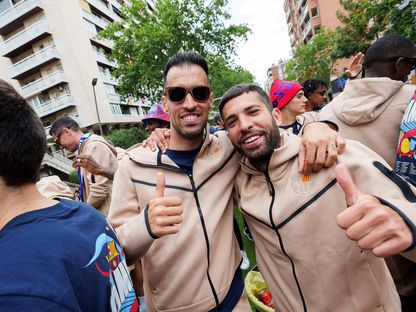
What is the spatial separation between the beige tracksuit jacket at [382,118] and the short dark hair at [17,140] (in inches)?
91.8

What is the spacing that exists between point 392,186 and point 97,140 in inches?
148

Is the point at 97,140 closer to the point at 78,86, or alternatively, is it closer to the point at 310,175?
the point at 310,175

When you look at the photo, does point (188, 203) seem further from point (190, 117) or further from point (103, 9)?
point (103, 9)

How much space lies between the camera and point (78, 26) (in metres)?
31.3

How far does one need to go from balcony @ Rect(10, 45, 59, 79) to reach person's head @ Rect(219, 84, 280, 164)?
34.3 m

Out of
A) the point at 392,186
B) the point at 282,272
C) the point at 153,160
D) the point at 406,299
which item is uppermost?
the point at 153,160

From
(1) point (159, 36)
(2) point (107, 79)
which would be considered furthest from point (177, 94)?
(2) point (107, 79)

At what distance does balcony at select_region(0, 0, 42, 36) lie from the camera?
28922mm

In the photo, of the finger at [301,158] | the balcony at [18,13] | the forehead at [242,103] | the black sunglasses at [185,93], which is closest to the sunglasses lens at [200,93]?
the black sunglasses at [185,93]

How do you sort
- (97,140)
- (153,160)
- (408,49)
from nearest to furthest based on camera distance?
(153,160) → (408,49) → (97,140)

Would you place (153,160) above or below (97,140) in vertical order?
below

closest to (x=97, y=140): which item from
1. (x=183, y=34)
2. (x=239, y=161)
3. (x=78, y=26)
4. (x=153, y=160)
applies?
(x=153, y=160)

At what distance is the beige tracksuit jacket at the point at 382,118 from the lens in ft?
7.11

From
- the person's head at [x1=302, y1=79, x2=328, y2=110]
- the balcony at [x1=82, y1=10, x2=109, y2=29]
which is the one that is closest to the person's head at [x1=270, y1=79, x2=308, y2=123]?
the person's head at [x1=302, y1=79, x2=328, y2=110]
